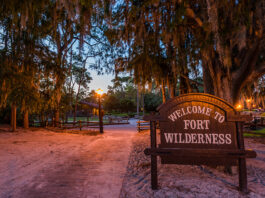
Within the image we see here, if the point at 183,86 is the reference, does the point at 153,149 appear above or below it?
below

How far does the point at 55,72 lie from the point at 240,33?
983 centimetres

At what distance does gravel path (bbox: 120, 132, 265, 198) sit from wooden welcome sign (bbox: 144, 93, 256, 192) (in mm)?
230

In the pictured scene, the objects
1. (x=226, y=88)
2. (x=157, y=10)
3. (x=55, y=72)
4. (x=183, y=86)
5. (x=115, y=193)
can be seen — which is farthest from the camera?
(x=55, y=72)

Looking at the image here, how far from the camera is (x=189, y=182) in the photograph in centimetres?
307

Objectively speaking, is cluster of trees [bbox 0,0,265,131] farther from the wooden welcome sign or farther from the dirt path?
the dirt path

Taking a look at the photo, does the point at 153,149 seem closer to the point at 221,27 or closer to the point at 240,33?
the point at 240,33

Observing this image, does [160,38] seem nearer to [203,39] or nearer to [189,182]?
[203,39]

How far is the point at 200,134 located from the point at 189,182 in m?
1.00

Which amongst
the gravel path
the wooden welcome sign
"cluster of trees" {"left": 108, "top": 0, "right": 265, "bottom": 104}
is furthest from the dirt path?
"cluster of trees" {"left": 108, "top": 0, "right": 265, "bottom": 104}

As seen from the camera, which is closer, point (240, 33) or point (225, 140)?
point (225, 140)

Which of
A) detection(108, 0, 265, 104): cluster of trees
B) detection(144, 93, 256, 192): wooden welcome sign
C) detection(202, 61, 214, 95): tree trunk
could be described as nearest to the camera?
detection(144, 93, 256, 192): wooden welcome sign

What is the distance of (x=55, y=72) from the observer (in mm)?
9922

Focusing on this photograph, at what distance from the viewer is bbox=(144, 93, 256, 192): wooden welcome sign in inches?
111

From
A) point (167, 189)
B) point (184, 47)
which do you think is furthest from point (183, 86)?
point (167, 189)
